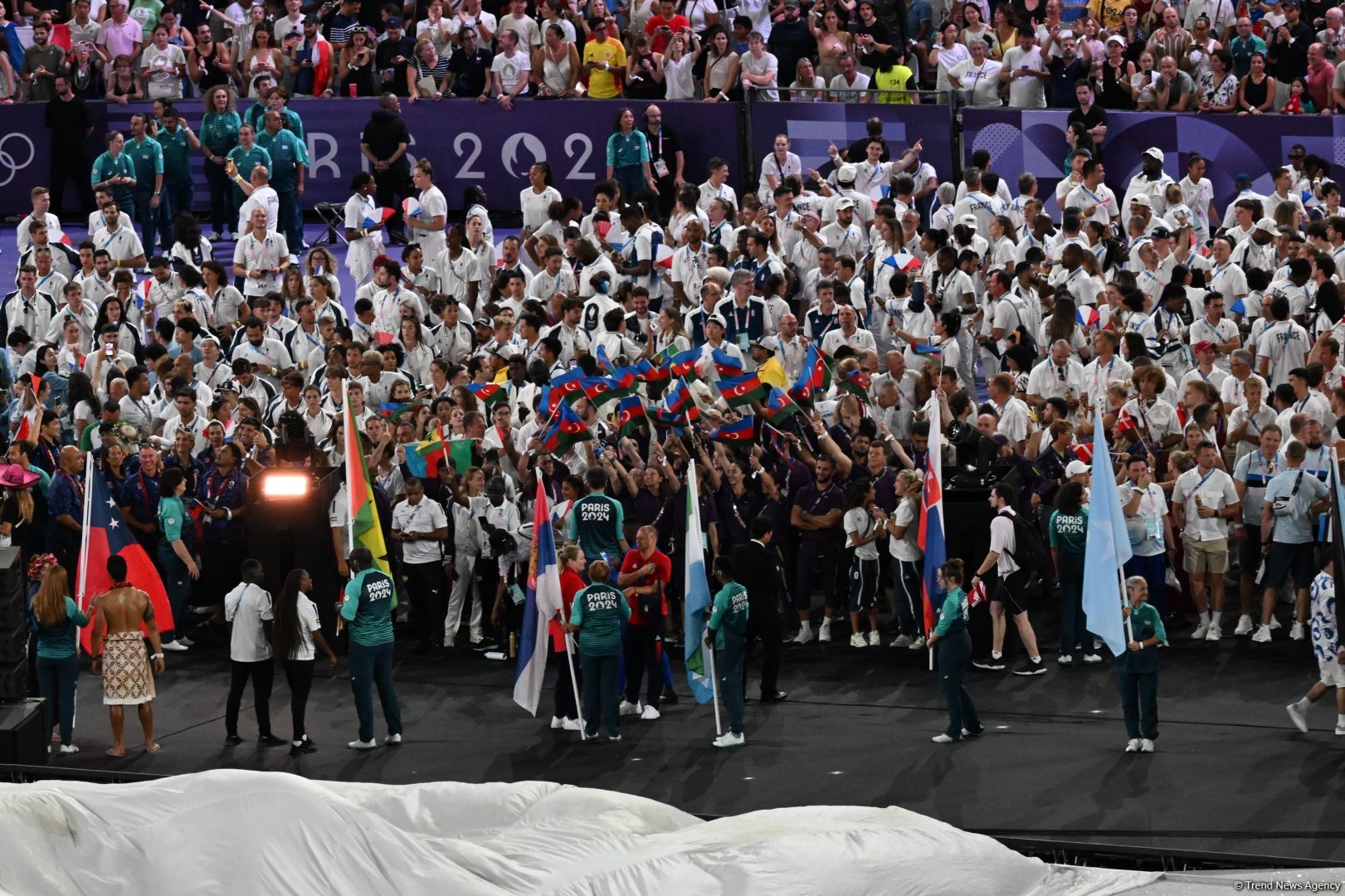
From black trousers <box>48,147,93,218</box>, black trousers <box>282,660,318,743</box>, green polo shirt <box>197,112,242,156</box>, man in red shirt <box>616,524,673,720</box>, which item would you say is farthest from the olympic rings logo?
man in red shirt <box>616,524,673,720</box>

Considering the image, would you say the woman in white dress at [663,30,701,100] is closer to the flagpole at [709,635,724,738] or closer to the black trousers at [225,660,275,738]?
the flagpole at [709,635,724,738]

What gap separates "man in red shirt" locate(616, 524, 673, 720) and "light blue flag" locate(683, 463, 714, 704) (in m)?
0.41

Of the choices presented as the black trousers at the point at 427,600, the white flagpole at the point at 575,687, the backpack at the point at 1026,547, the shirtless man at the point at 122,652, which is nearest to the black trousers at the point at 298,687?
the shirtless man at the point at 122,652

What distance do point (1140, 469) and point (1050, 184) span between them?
9363mm

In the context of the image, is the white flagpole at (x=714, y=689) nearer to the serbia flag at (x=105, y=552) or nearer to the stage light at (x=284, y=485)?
the serbia flag at (x=105, y=552)

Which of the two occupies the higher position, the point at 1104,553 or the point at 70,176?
the point at 70,176

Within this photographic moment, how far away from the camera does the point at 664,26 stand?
26516 mm

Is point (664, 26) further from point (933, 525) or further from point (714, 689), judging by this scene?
point (714, 689)

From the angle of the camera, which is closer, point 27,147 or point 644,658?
point 644,658

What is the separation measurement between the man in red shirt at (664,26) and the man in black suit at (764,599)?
12.1 meters

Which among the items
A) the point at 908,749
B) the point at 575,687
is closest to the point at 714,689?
the point at 575,687

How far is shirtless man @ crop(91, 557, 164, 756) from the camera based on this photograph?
14.9 m

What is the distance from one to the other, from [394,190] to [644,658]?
1145 centimetres

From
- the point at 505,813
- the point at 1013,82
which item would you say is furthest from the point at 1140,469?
the point at 1013,82
